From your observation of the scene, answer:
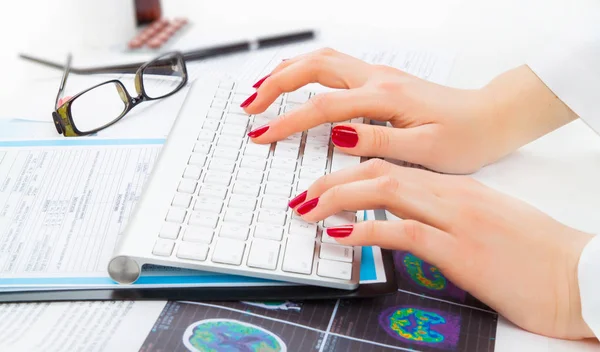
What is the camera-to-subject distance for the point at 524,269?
0.53 metres

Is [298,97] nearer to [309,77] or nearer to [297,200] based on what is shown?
[309,77]

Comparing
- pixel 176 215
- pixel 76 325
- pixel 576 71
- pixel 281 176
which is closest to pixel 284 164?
pixel 281 176

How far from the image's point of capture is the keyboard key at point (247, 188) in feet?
1.93

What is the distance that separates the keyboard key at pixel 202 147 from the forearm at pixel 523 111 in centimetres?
30

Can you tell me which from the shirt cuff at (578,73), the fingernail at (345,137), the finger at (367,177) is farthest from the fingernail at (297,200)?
the shirt cuff at (578,73)

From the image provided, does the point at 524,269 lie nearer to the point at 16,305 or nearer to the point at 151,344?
the point at 151,344

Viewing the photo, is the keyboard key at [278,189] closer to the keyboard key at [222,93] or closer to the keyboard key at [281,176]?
the keyboard key at [281,176]

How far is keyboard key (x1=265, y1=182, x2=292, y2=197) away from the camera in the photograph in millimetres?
590

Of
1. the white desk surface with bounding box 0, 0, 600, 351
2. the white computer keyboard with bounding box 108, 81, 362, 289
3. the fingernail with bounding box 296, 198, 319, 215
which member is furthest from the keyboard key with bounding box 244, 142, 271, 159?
the white desk surface with bounding box 0, 0, 600, 351

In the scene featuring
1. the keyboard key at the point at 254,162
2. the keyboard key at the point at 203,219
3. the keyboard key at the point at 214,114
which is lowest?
the keyboard key at the point at 203,219

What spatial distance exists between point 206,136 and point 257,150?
0.19 feet

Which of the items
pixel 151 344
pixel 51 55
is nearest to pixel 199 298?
pixel 151 344

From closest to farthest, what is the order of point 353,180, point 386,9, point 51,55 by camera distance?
point 353,180, point 51,55, point 386,9

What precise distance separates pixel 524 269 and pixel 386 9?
71cm
